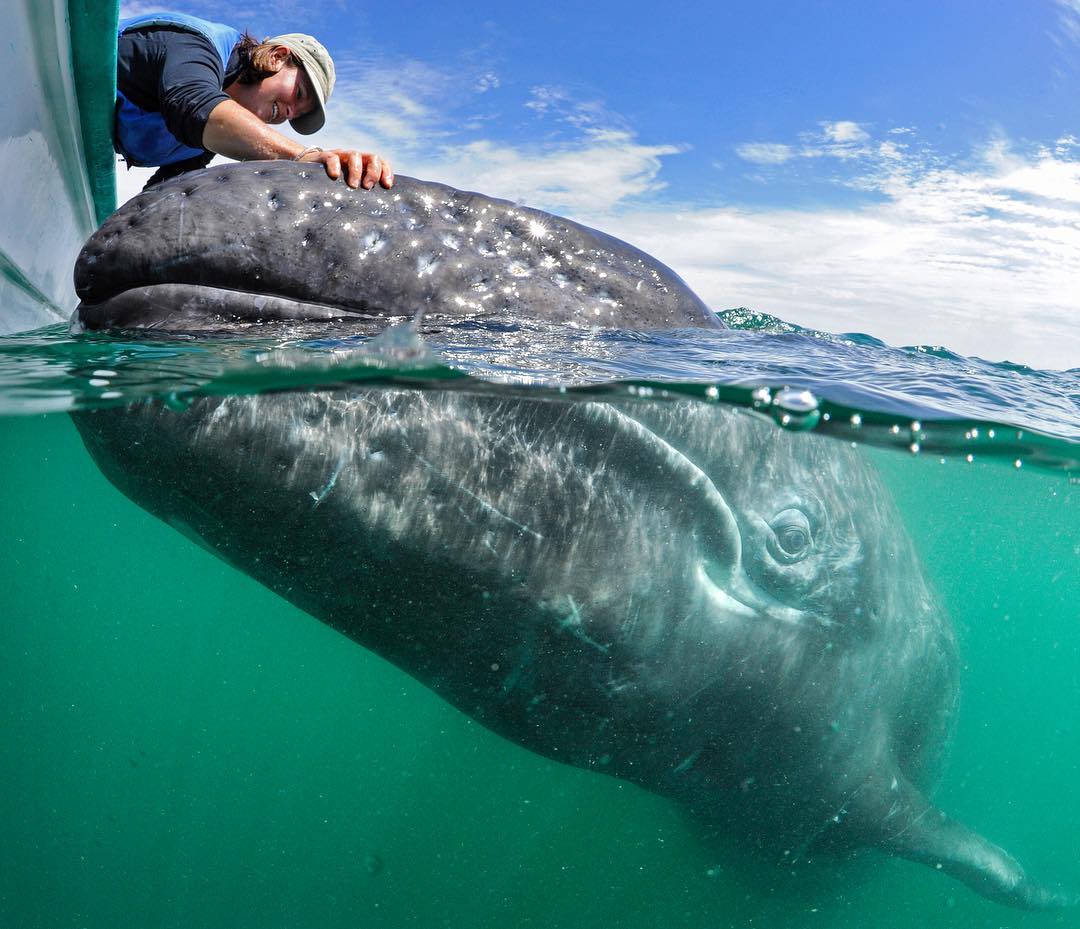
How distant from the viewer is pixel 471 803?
11508 millimetres

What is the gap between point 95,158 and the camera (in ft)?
24.6

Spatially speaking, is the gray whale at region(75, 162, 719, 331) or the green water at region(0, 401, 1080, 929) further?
the green water at region(0, 401, 1080, 929)

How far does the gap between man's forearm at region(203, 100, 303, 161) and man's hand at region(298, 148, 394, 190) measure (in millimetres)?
495

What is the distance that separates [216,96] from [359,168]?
58.6 inches

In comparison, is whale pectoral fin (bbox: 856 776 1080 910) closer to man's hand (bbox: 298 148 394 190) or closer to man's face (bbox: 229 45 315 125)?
man's hand (bbox: 298 148 394 190)

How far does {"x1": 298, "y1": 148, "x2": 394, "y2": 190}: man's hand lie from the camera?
4.04m

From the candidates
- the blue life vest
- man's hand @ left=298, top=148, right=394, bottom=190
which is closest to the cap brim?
the blue life vest

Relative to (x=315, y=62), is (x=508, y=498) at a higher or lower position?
lower

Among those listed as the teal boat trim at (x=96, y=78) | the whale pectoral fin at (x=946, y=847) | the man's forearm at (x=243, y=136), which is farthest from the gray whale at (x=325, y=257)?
the whale pectoral fin at (x=946, y=847)

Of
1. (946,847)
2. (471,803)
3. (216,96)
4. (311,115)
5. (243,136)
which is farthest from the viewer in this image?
(471,803)

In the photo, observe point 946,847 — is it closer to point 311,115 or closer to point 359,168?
point 359,168

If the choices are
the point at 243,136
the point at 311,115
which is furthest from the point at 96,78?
the point at 243,136

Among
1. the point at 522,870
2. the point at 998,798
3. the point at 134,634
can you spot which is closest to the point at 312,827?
the point at 522,870

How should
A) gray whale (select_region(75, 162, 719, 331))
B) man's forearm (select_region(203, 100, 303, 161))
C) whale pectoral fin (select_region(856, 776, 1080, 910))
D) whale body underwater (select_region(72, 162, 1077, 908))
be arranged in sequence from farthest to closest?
whale pectoral fin (select_region(856, 776, 1080, 910))
man's forearm (select_region(203, 100, 303, 161))
gray whale (select_region(75, 162, 719, 331))
whale body underwater (select_region(72, 162, 1077, 908))
